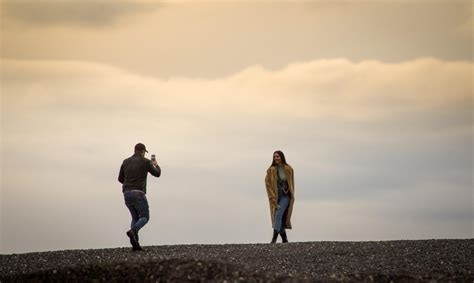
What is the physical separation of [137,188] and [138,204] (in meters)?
0.42

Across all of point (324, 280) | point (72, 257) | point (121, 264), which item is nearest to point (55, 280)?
point (121, 264)

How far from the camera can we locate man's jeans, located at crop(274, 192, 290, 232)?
22906mm

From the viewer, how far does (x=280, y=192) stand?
23.2 m

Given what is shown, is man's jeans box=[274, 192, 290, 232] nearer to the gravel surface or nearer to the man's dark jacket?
the gravel surface

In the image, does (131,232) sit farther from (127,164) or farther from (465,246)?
(465,246)

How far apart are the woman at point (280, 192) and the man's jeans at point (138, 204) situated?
4.30 metres

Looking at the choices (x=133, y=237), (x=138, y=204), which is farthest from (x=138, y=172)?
(x=133, y=237)

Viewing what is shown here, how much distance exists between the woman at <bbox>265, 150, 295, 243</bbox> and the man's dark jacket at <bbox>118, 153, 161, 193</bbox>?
3.97m

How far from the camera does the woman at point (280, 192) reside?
75.3ft

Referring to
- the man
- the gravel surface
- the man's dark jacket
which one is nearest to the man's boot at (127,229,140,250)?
the man

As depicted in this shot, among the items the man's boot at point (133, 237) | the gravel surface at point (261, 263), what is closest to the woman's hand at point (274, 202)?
the gravel surface at point (261, 263)

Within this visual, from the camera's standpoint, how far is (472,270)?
17.8m

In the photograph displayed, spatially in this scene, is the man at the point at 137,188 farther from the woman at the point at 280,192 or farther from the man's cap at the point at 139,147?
the woman at the point at 280,192

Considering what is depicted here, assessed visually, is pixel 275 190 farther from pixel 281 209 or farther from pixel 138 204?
pixel 138 204
